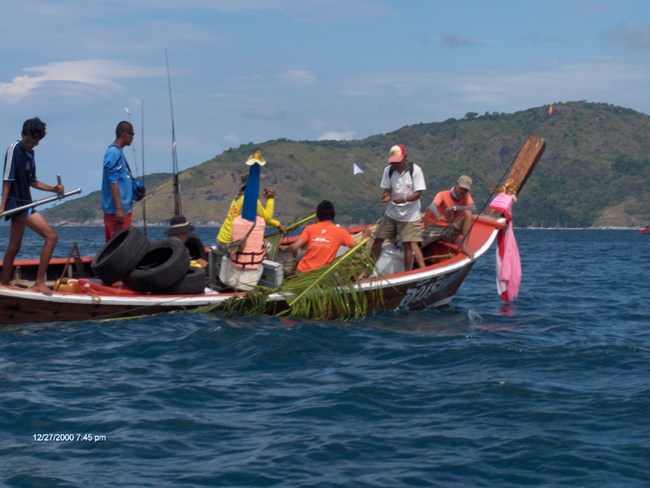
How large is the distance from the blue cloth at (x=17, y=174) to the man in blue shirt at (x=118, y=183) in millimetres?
1232

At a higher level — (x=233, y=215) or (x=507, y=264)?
(x=233, y=215)

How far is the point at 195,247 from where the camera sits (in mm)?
14469

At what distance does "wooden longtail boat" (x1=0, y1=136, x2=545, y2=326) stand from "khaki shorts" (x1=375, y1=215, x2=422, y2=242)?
511 millimetres

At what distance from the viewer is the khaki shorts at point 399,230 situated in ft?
44.9

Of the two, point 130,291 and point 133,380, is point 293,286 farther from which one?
point 133,380

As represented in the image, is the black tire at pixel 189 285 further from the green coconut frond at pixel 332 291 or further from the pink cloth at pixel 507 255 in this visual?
the pink cloth at pixel 507 255

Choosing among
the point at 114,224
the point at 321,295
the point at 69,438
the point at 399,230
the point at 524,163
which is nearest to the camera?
the point at 69,438

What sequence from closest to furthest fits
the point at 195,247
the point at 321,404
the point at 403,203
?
the point at 321,404 < the point at 403,203 < the point at 195,247

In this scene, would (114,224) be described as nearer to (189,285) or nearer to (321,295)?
(189,285)

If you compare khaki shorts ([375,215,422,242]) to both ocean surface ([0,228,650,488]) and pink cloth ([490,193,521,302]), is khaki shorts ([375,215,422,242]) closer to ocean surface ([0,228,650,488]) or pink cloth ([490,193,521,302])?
ocean surface ([0,228,650,488])

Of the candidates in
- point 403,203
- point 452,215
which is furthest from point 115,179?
point 452,215

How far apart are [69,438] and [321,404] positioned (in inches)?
81.9

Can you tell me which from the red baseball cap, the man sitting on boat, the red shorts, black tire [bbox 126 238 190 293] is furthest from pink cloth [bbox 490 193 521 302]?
the red shorts

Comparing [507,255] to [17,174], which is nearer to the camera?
[17,174]
